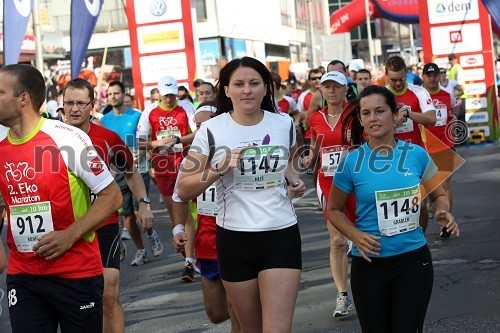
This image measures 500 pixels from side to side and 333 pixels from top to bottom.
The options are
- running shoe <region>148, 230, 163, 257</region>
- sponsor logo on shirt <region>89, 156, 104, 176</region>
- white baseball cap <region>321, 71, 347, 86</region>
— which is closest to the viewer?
sponsor logo on shirt <region>89, 156, 104, 176</region>

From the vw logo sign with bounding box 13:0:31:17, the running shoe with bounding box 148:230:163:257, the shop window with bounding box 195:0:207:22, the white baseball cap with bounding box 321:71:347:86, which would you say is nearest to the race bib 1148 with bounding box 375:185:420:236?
the white baseball cap with bounding box 321:71:347:86

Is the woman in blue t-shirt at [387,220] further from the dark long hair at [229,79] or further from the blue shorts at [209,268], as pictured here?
the blue shorts at [209,268]

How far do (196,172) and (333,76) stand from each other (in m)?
3.19

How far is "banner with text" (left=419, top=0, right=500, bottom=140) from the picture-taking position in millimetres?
22641

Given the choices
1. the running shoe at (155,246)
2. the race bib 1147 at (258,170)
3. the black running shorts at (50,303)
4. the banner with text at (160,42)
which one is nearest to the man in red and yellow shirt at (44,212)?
the black running shorts at (50,303)

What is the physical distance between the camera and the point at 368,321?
5145mm

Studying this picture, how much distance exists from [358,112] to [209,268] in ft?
4.95

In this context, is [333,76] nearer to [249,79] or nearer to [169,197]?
[249,79]

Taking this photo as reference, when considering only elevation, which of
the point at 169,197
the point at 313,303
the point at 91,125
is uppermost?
the point at 91,125

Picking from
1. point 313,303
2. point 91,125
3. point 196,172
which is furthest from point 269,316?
point 313,303

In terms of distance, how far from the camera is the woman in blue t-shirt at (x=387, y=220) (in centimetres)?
511

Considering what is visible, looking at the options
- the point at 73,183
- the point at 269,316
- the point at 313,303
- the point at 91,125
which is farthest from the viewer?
the point at 313,303

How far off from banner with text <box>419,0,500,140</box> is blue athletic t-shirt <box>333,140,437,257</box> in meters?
17.8

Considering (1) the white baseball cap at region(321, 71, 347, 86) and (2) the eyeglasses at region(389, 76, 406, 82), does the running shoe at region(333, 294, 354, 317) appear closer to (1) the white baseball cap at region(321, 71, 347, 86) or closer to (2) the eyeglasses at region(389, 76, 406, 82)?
(1) the white baseball cap at region(321, 71, 347, 86)
